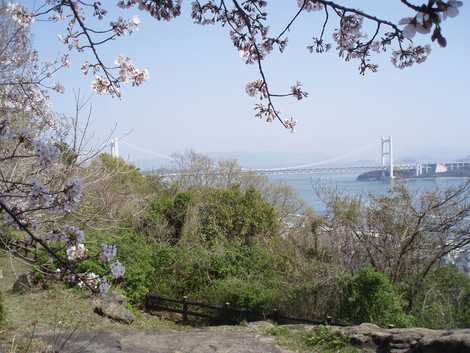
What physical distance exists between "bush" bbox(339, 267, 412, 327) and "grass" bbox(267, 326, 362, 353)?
1048mm

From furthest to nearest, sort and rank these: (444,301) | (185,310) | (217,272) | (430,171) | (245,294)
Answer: (430,171) → (217,272) → (185,310) → (245,294) → (444,301)

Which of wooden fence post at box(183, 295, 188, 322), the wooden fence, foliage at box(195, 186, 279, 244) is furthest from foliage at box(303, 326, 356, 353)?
foliage at box(195, 186, 279, 244)

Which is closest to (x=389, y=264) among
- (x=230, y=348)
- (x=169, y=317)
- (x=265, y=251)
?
(x=265, y=251)

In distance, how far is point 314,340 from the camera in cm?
520

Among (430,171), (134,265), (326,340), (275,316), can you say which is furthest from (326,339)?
(430,171)

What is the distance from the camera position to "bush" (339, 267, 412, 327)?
19.9ft

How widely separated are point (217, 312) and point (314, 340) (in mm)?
2835

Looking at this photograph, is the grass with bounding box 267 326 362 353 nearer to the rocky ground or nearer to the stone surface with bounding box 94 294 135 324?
the rocky ground

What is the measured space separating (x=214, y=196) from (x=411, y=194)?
6065 mm

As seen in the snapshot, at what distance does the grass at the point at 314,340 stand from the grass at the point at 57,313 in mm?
2331

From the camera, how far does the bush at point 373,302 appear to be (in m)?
6.07

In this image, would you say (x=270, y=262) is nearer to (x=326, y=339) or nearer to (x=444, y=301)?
(x=444, y=301)

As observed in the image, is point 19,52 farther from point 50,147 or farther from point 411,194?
point 411,194

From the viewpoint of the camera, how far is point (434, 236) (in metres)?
7.04
